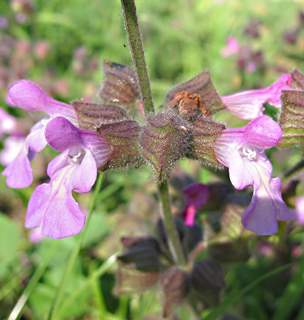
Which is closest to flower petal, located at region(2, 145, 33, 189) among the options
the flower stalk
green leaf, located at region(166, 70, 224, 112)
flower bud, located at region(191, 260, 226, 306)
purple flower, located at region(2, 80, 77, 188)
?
purple flower, located at region(2, 80, 77, 188)

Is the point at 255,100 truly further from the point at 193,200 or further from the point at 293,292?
the point at 293,292

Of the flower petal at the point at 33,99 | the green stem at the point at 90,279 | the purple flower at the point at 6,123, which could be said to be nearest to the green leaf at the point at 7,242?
the green stem at the point at 90,279

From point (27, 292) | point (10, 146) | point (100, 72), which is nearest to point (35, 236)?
point (10, 146)

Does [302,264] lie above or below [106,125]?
below

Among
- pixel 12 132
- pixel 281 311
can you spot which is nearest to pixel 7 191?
pixel 12 132

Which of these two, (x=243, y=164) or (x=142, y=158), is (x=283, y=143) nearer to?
Result: (x=243, y=164)

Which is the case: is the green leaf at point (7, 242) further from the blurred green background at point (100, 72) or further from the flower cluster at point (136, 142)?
the flower cluster at point (136, 142)

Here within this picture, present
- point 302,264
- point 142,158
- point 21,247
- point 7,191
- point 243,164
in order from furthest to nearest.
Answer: point 7,191, point 21,247, point 302,264, point 142,158, point 243,164
